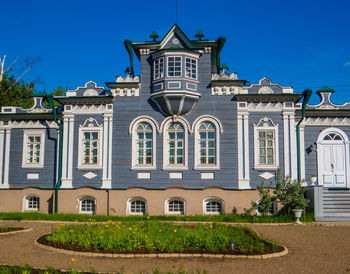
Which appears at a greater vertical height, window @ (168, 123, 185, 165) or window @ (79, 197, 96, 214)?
window @ (168, 123, 185, 165)

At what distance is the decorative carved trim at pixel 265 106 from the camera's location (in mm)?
17156

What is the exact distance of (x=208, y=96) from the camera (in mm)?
17406

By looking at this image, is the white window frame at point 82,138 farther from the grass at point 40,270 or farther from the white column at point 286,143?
the grass at point 40,270

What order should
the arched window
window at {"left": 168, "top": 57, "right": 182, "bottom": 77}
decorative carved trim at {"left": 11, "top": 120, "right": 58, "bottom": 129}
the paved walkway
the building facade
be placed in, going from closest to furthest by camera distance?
the paved walkway < the building facade < window at {"left": 168, "top": 57, "right": 182, "bottom": 77} < the arched window < decorative carved trim at {"left": 11, "top": 120, "right": 58, "bottom": 129}

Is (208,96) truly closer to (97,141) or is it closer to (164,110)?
(164,110)

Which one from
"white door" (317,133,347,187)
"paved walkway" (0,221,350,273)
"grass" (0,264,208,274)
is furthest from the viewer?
"white door" (317,133,347,187)

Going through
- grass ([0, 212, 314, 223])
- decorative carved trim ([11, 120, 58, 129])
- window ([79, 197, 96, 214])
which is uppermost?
decorative carved trim ([11, 120, 58, 129])

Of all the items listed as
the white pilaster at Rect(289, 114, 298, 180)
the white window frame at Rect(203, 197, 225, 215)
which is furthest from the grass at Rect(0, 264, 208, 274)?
the white pilaster at Rect(289, 114, 298, 180)

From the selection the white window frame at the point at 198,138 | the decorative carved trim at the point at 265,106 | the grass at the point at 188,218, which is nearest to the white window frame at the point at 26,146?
the grass at the point at 188,218

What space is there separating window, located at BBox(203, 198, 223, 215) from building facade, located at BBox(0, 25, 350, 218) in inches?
1.8

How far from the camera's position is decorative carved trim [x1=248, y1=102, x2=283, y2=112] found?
56.3ft

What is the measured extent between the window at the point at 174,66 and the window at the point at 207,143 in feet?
8.61

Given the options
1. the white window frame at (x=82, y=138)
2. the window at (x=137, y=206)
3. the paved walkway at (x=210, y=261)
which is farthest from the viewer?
the white window frame at (x=82, y=138)

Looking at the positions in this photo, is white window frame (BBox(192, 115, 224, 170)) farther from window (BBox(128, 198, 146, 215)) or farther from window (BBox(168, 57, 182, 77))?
window (BBox(128, 198, 146, 215))
